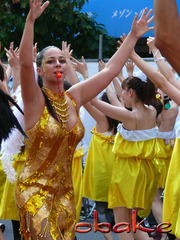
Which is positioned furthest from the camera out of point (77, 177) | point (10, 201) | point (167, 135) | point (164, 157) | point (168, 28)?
point (167, 135)

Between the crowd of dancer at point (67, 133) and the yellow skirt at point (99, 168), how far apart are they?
1.31ft

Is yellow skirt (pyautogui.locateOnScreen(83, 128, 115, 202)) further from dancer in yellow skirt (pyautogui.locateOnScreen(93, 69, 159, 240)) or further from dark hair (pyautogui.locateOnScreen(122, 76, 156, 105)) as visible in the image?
dark hair (pyautogui.locateOnScreen(122, 76, 156, 105))

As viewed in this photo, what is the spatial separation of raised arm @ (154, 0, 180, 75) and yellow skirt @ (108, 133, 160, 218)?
13.6 ft

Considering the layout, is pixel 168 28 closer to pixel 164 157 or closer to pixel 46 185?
pixel 46 185

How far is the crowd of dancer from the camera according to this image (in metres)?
3.14

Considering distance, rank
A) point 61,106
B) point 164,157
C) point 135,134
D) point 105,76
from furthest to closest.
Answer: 1. point 164,157
2. point 135,134
3. point 105,76
4. point 61,106

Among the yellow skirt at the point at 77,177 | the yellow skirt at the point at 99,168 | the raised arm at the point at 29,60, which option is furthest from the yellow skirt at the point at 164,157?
the raised arm at the point at 29,60

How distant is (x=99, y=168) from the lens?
6.47 meters

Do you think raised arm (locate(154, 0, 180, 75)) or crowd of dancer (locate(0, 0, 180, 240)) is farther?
crowd of dancer (locate(0, 0, 180, 240))

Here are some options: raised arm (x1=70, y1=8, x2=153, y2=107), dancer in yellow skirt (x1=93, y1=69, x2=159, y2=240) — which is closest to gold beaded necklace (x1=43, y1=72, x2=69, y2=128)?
raised arm (x1=70, y1=8, x2=153, y2=107)

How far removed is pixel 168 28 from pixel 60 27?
432 inches

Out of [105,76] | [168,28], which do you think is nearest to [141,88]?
[105,76]

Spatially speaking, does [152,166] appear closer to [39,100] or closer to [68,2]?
[39,100]

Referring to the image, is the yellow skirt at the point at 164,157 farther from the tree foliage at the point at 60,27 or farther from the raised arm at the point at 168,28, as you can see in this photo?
the raised arm at the point at 168,28
